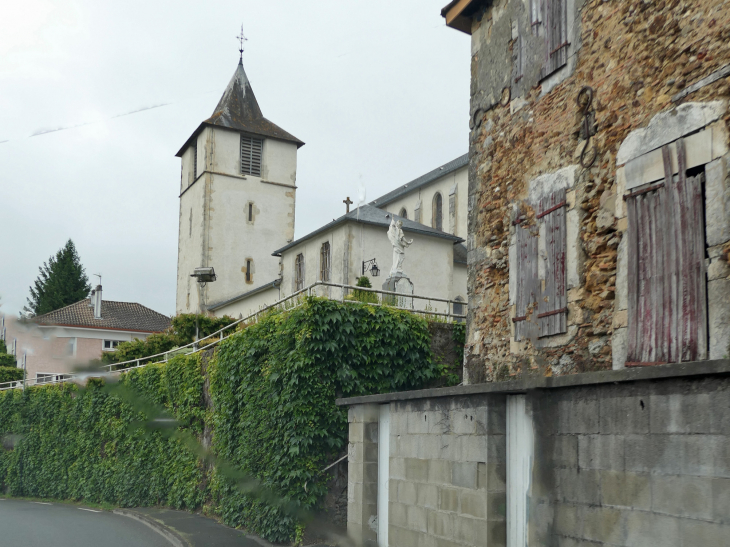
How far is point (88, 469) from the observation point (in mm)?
23578

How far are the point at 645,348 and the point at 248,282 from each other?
3657 cm

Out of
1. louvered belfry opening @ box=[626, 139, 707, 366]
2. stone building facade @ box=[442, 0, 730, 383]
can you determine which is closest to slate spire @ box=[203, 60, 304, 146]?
stone building facade @ box=[442, 0, 730, 383]

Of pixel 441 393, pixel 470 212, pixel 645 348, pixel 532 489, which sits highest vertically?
pixel 470 212

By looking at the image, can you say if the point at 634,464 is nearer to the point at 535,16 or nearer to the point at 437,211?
the point at 535,16

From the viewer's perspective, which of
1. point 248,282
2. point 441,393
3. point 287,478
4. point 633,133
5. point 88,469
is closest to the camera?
point 441,393

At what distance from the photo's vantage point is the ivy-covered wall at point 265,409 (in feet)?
42.7

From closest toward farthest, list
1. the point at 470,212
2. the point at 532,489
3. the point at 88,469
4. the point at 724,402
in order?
the point at 724,402 → the point at 532,489 → the point at 470,212 → the point at 88,469

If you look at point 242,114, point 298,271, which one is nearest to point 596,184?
point 298,271

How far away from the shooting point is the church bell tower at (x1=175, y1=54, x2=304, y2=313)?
43188mm

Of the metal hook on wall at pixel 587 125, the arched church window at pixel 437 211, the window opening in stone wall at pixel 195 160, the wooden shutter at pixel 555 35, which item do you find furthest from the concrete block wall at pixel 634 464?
the window opening in stone wall at pixel 195 160

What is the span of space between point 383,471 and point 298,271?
23.5 meters

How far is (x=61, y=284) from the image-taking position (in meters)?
61.9

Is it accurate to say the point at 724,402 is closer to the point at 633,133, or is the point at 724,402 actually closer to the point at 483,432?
the point at 483,432

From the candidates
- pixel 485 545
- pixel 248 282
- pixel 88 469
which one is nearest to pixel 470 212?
pixel 485 545
